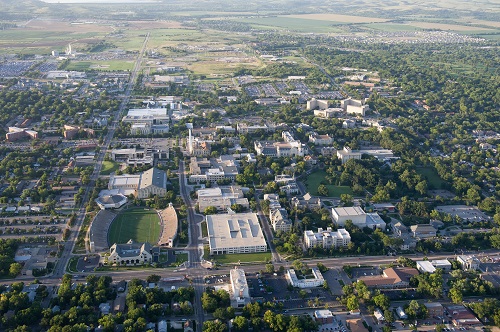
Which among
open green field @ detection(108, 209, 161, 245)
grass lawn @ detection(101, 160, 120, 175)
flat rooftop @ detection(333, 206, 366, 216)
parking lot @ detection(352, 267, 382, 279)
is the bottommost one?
parking lot @ detection(352, 267, 382, 279)

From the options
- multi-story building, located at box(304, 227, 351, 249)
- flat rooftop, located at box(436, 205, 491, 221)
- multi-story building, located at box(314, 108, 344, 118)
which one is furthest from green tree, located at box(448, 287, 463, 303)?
multi-story building, located at box(314, 108, 344, 118)

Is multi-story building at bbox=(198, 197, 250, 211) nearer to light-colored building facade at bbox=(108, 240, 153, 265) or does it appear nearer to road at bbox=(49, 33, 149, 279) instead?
light-colored building facade at bbox=(108, 240, 153, 265)

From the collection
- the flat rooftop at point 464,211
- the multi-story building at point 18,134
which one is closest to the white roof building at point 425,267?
the flat rooftop at point 464,211

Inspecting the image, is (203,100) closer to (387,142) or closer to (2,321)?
(387,142)

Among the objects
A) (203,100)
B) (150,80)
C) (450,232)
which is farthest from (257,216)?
(150,80)

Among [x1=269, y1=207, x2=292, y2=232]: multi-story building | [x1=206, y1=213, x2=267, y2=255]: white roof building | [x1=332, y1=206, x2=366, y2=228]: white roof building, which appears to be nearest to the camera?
[x1=206, y1=213, x2=267, y2=255]: white roof building

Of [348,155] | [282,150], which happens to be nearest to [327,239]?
[348,155]
